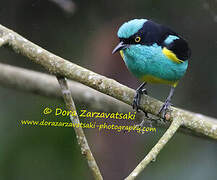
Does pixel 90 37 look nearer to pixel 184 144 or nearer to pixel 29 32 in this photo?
pixel 29 32

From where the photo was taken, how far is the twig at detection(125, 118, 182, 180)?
9.36ft

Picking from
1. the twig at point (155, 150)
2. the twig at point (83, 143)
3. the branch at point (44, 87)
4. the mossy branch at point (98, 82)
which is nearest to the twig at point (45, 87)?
the branch at point (44, 87)

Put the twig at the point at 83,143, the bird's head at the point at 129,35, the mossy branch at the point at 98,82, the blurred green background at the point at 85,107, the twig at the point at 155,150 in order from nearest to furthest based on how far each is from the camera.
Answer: the twig at the point at 155,150
the twig at the point at 83,143
the mossy branch at the point at 98,82
the bird's head at the point at 129,35
the blurred green background at the point at 85,107

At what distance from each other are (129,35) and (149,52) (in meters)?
0.25

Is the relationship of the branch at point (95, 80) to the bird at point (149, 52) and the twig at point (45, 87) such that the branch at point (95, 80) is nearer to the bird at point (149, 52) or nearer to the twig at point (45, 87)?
the bird at point (149, 52)

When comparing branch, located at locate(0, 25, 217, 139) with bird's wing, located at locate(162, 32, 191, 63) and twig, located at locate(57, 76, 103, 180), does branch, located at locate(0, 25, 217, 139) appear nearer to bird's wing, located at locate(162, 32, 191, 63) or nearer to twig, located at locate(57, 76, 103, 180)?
twig, located at locate(57, 76, 103, 180)

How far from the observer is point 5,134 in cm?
616

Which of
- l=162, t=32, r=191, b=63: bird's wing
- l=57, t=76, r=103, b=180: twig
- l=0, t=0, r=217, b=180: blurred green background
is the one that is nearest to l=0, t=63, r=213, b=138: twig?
l=0, t=0, r=217, b=180: blurred green background

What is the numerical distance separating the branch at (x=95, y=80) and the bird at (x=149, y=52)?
0.32 meters

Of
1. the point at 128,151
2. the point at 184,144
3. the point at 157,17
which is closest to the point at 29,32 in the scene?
the point at 157,17

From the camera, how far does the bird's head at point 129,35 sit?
13.1ft

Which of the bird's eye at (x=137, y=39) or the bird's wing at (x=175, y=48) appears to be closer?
the bird's eye at (x=137, y=39)

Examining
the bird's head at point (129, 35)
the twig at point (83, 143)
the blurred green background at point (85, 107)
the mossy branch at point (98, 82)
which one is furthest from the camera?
the blurred green background at point (85, 107)

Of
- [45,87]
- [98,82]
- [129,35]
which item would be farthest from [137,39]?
[45,87]
